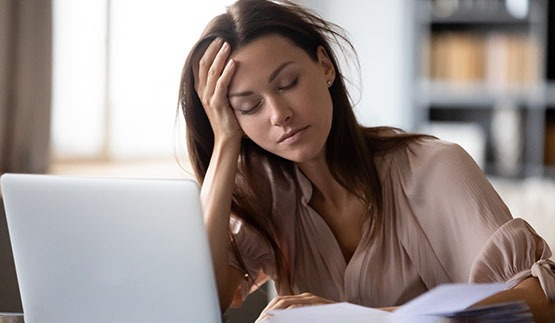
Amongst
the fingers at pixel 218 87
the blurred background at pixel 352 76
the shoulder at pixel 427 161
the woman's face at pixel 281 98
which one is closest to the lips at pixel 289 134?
the woman's face at pixel 281 98

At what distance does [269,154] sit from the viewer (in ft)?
5.38

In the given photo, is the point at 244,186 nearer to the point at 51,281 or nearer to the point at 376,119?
the point at 51,281

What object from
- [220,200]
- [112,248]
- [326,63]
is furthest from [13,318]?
[326,63]

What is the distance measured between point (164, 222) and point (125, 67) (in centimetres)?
368

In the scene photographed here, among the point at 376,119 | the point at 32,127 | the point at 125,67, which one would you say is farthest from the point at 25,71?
the point at 376,119

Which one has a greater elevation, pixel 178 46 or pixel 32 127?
pixel 178 46

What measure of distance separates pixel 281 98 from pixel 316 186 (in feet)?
0.84

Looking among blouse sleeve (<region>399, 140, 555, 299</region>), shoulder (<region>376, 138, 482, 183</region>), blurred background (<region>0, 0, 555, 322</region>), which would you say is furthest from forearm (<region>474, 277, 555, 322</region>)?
blurred background (<region>0, 0, 555, 322</region>)

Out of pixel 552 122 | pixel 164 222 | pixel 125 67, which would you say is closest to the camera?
pixel 164 222

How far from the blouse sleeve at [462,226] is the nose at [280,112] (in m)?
0.27

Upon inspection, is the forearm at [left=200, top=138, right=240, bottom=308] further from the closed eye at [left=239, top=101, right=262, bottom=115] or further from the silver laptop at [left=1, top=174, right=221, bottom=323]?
the silver laptop at [left=1, top=174, right=221, bottom=323]

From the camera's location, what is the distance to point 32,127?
3.90 meters

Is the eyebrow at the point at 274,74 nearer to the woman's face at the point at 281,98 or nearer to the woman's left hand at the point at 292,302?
the woman's face at the point at 281,98

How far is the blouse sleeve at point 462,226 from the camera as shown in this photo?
1.38m
